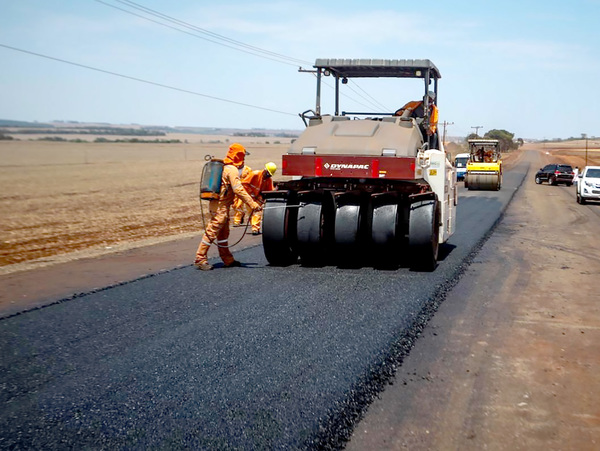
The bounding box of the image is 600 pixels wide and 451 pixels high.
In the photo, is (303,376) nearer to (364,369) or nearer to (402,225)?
(364,369)

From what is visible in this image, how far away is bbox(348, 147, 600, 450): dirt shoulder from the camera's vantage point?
4793 millimetres

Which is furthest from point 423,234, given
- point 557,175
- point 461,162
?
point 557,175

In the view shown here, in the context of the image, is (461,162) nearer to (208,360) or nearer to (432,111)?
(432,111)

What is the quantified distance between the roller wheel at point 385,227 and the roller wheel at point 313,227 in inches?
30.5

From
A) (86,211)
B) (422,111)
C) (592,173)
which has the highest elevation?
(422,111)

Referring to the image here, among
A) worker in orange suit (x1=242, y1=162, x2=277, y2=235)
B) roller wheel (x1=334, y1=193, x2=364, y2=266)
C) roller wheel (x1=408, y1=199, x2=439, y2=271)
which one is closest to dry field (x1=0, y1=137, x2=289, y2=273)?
worker in orange suit (x1=242, y1=162, x2=277, y2=235)

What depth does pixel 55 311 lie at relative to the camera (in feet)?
25.8

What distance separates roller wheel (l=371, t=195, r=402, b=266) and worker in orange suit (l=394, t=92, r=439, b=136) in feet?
5.58

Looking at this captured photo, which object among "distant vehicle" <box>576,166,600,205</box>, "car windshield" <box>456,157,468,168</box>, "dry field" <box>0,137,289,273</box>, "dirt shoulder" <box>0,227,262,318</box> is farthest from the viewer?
"car windshield" <box>456,157,468,168</box>

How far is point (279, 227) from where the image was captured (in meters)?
10.8

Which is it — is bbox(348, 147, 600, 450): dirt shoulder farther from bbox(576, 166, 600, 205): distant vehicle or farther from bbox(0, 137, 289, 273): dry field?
bbox(576, 166, 600, 205): distant vehicle

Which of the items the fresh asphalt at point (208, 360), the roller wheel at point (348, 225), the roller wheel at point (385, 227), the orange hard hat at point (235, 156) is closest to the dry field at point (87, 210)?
the orange hard hat at point (235, 156)

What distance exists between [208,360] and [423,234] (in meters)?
5.21

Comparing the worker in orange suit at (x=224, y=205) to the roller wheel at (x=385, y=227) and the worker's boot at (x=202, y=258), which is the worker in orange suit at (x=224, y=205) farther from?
the roller wheel at (x=385, y=227)
